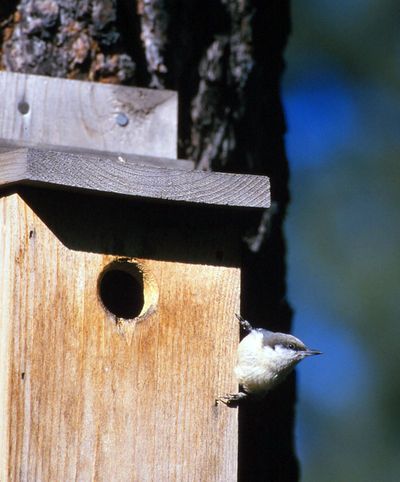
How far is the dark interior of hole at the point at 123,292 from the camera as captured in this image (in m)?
3.03

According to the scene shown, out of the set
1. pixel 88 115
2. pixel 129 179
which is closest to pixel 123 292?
pixel 129 179

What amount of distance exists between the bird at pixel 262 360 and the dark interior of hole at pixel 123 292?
0.31 metres

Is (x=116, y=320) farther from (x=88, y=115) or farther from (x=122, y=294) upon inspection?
(x=88, y=115)

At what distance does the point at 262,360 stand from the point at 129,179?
0.83 m

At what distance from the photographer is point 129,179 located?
8.57 ft

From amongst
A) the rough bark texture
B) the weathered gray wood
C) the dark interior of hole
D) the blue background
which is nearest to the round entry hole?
the dark interior of hole

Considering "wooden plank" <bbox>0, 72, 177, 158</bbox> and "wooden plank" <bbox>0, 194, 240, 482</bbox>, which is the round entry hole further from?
"wooden plank" <bbox>0, 72, 177, 158</bbox>

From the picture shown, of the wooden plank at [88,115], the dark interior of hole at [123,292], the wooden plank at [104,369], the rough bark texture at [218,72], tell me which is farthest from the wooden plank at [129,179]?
the rough bark texture at [218,72]

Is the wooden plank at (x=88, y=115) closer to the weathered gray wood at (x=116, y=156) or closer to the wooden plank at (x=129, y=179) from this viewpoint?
the weathered gray wood at (x=116, y=156)

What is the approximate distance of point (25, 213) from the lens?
2582 millimetres

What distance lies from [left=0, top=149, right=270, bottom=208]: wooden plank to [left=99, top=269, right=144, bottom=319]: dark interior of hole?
461mm

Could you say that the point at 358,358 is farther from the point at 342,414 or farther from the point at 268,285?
the point at 268,285

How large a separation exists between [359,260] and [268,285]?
3.79 meters

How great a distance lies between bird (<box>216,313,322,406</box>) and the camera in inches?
116
